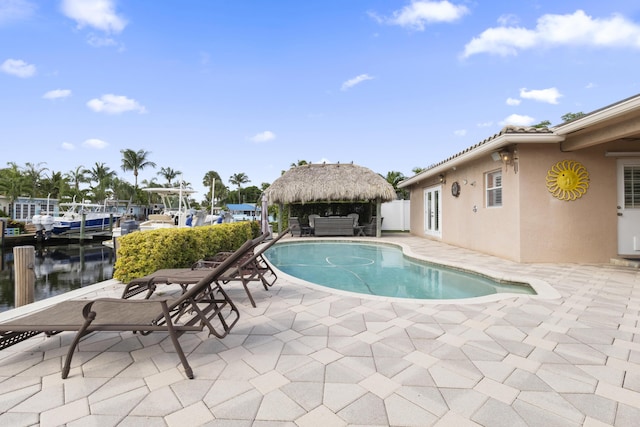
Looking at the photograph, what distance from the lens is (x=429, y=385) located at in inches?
81.0

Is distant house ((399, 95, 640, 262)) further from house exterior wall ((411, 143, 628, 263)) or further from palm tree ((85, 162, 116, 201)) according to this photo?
palm tree ((85, 162, 116, 201))

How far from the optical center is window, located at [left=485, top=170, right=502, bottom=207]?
8117mm

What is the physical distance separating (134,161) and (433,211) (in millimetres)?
45284

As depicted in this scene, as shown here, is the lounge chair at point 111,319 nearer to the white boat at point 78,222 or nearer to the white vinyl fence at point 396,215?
the white vinyl fence at point 396,215

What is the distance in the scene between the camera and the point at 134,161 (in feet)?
145

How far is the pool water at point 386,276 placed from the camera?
17.1 ft

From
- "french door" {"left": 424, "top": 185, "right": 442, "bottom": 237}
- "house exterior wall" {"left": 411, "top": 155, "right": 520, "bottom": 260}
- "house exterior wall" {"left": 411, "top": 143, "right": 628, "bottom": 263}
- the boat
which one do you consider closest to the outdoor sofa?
"french door" {"left": 424, "top": 185, "right": 442, "bottom": 237}

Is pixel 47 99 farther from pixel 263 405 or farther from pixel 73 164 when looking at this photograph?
pixel 73 164

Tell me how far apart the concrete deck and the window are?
16.2 ft

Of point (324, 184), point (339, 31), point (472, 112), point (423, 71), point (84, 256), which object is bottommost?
point (84, 256)

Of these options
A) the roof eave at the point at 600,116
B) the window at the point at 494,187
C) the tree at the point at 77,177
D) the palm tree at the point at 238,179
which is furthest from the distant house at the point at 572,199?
the palm tree at the point at 238,179

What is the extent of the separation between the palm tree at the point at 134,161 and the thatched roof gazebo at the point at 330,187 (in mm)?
37556

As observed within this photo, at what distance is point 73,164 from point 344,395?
162ft

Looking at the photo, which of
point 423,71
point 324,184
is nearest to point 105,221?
point 324,184
